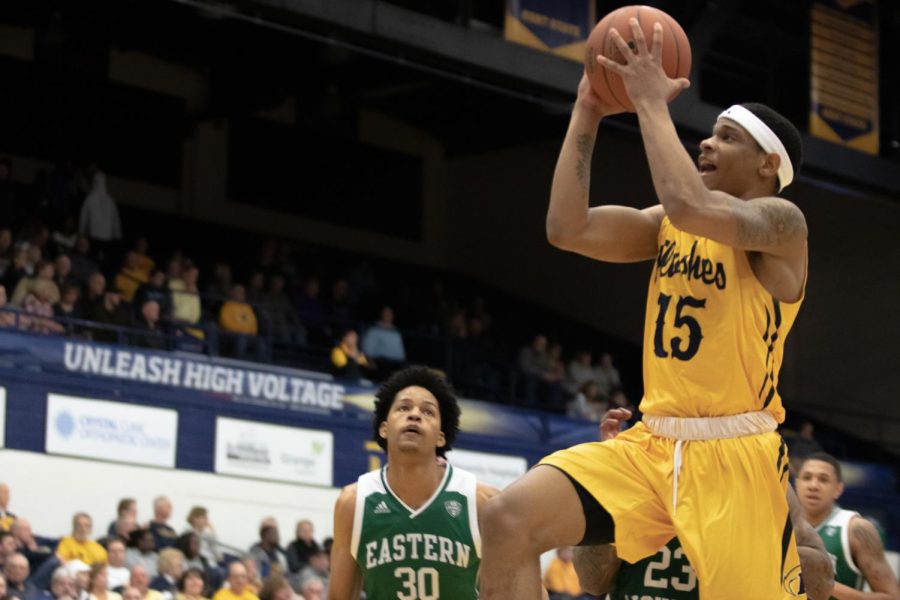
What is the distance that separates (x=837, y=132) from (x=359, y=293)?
6.41 m

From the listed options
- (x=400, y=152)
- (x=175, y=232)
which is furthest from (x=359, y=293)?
(x=400, y=152)

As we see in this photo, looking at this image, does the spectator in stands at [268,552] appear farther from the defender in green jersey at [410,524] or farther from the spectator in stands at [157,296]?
the defender in green jersey at [410,524]

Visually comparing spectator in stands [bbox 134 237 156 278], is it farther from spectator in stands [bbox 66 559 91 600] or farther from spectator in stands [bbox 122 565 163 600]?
spectator in stands [bbox 66 559 91 600]

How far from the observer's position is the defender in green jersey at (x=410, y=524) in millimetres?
6738

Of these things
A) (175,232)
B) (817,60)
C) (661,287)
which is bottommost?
(661,287)

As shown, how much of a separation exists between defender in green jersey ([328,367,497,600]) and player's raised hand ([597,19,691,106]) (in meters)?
2.24

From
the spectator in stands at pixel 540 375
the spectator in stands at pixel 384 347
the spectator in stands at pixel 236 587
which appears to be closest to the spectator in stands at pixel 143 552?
the spectator in stands at pixel 236 587

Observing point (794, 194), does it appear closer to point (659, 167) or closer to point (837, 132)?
point (837, 132)

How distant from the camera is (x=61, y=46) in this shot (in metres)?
20.9

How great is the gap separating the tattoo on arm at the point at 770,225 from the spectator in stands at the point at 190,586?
8.38 meters

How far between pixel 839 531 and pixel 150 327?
9.51m

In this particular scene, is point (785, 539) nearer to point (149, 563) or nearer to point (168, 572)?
point (168, 572)

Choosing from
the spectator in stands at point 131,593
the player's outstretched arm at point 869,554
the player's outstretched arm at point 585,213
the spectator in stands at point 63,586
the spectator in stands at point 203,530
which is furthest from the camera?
the spectator in stands at point 203,530

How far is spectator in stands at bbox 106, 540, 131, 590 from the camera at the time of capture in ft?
40.9
